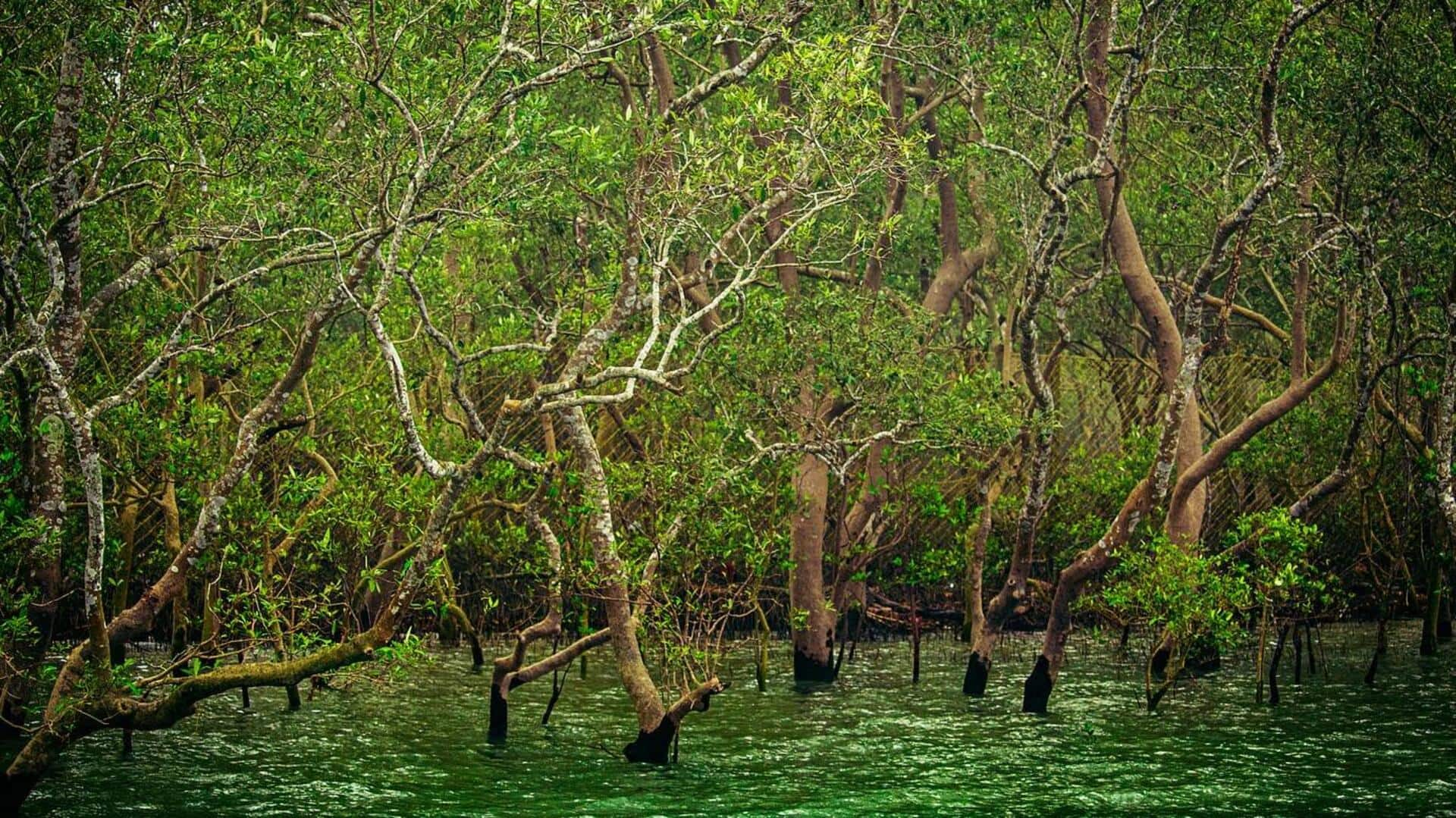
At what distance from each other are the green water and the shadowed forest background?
0.20 m

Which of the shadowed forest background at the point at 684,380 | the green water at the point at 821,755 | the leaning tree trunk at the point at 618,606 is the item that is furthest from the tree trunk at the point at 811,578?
the leaning tree trunk at the point at 618,606

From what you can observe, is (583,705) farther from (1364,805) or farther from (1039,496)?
(1364,805)

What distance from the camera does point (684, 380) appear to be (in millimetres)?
23750

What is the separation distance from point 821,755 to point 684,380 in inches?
281

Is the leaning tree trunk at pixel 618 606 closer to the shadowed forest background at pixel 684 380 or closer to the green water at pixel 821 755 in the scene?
the shadowed forest background at pixel 684 380

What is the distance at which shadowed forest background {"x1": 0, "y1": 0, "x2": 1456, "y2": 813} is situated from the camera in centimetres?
1535

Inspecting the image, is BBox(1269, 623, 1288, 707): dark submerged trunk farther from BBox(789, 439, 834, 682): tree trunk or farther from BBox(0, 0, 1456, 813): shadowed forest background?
BBox(789, 439, 834, 682): tree trunk

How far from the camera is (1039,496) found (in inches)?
821

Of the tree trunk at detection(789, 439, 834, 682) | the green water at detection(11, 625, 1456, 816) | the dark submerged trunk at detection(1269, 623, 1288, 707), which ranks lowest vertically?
the green water at detection(11, 625, 1456, 816)

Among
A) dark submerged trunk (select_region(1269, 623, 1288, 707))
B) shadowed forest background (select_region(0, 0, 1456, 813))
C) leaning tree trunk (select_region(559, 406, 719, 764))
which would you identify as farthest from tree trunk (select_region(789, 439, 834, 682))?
leaning tree trunk (select_region(559, 406, 719, 764))

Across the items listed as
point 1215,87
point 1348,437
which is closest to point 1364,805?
point 1348,437

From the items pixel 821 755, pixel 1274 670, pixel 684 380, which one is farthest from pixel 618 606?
pixel 1274 670

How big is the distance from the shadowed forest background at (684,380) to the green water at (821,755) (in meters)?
0.20

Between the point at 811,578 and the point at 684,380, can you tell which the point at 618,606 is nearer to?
the point at 684,380
